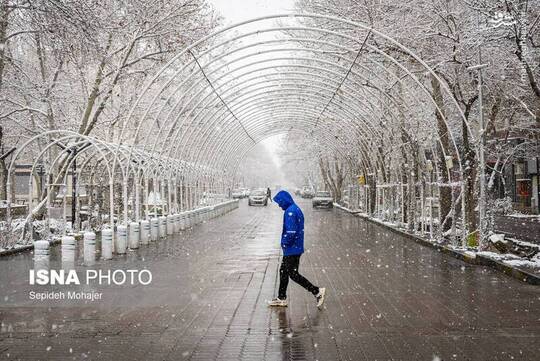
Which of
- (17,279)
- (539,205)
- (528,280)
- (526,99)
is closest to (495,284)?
(528,280)

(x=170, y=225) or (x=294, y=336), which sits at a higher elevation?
(x=170, y=225)

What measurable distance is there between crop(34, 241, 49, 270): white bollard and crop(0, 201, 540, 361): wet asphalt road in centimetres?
36

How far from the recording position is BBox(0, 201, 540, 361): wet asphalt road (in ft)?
20.9

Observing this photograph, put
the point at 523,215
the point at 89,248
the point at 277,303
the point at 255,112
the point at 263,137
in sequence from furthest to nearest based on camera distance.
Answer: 1. the point at 263,137
2. the point at 523,215
3. the point at 255,112
4. the point at 89,248
5. the point at 277,303

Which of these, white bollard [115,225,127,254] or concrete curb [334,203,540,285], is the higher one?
white bollard [115,225,127,254]

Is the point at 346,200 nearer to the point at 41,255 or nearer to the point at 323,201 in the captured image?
the point at 323,201

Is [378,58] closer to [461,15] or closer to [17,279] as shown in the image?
[461,15]

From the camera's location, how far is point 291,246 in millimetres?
8508

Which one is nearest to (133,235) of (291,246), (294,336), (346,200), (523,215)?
(291,246)

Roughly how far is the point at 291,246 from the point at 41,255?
625cm

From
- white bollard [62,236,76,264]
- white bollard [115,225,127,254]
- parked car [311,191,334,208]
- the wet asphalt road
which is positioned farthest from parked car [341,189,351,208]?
white bollard [62,236,76,264]

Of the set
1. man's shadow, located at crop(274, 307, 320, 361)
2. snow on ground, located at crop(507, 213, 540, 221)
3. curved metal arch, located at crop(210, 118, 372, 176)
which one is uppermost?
curved metal arch, located at crop(210, 118, 372, 176)

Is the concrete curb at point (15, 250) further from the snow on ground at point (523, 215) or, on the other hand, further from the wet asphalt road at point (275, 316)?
the snow on ground at point (523, 215)

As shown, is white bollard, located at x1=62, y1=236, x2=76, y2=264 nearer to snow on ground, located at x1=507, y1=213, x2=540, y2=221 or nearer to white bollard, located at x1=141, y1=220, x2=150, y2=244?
white bollard, located at x1=141, y1=220, x2=150, y2=244
